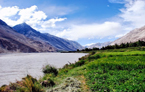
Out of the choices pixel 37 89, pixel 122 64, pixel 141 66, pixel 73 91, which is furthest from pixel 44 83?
pixel 141 66

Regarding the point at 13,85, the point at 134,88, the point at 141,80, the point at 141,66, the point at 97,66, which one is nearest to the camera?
the point at 134,88

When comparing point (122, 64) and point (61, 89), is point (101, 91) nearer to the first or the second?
point (61, 89)

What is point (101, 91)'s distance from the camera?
9.91m

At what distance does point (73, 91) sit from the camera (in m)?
10.5

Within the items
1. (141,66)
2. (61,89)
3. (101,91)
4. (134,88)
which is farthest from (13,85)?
(141,66)

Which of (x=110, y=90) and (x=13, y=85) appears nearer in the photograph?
(x=110, y=90)

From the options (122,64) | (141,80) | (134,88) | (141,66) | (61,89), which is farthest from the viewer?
(122,64)

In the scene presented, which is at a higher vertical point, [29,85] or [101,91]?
[29,85]

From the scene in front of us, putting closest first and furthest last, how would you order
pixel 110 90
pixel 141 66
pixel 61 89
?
pixel 110 90 < pixel 61 89 < pixel 141 66

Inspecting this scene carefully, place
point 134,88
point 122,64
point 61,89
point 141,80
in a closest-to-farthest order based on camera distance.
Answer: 1. point 134,88
2. point 141,80
3. point 61,89
4. point 122,64

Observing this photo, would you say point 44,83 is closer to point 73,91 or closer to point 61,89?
point 61,89

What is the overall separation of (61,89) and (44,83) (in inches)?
119

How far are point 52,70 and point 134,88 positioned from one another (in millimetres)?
16808

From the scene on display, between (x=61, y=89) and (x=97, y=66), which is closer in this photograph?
(x=61, y=89)
